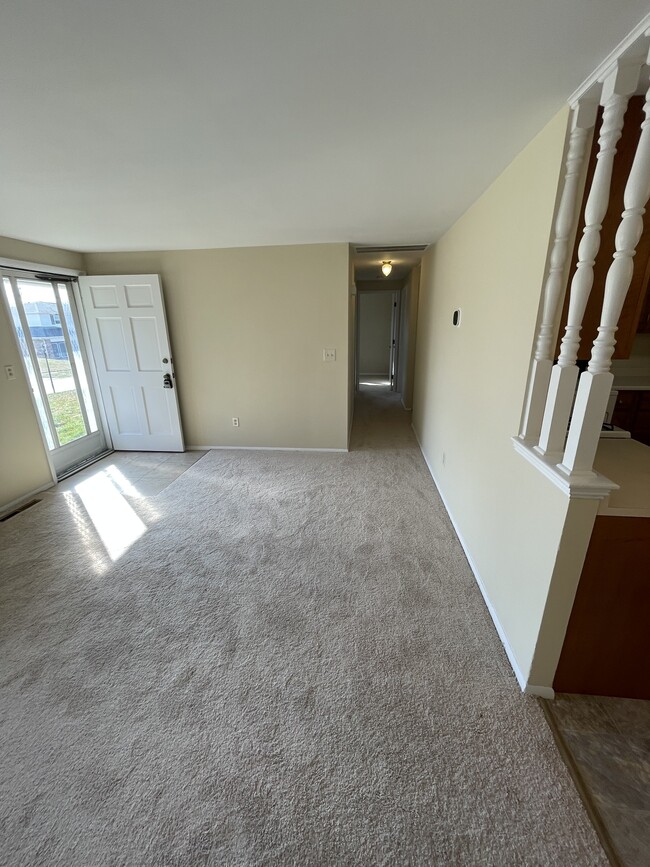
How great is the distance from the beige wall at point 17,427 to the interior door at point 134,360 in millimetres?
660

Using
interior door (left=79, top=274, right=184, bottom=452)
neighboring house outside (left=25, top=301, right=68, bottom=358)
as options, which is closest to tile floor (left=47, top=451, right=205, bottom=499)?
interior door (left=79, top=274, right=184, bottom=452)

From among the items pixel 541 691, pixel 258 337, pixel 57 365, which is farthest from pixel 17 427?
→ pixel 541 691

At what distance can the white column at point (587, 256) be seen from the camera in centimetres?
112

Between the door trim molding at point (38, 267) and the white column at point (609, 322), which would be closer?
the white column at point (609, 322)

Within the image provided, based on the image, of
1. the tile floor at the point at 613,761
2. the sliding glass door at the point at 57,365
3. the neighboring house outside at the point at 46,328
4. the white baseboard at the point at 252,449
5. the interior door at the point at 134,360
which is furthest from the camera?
the white baseboard at the point at 252,449

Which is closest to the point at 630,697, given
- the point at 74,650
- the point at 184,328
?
the point at 74,650

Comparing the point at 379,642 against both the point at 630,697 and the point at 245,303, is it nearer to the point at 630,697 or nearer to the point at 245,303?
the point at 630,697

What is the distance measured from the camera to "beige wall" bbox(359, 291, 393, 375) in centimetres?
849

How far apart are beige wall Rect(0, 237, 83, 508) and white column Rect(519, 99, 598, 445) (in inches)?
156

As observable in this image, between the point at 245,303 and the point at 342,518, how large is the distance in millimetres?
2610

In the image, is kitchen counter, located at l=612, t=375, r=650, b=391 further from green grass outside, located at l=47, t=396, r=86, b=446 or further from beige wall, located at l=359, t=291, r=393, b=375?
beige wall, located at l=359, t=291, r=393, b=375

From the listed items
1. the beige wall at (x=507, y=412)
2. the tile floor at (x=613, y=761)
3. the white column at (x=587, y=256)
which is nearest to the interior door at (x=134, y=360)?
the beige wall at (x=507, y=412)

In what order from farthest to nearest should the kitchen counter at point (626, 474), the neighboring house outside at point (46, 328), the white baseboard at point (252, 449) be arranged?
the white baseboard at point (252, 449), the neighboring house outside at point (46, 328), the kitchen counter at point (626, 474)

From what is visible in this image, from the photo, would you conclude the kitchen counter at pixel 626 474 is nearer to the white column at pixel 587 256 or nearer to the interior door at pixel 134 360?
the white column at pixel 587 256
